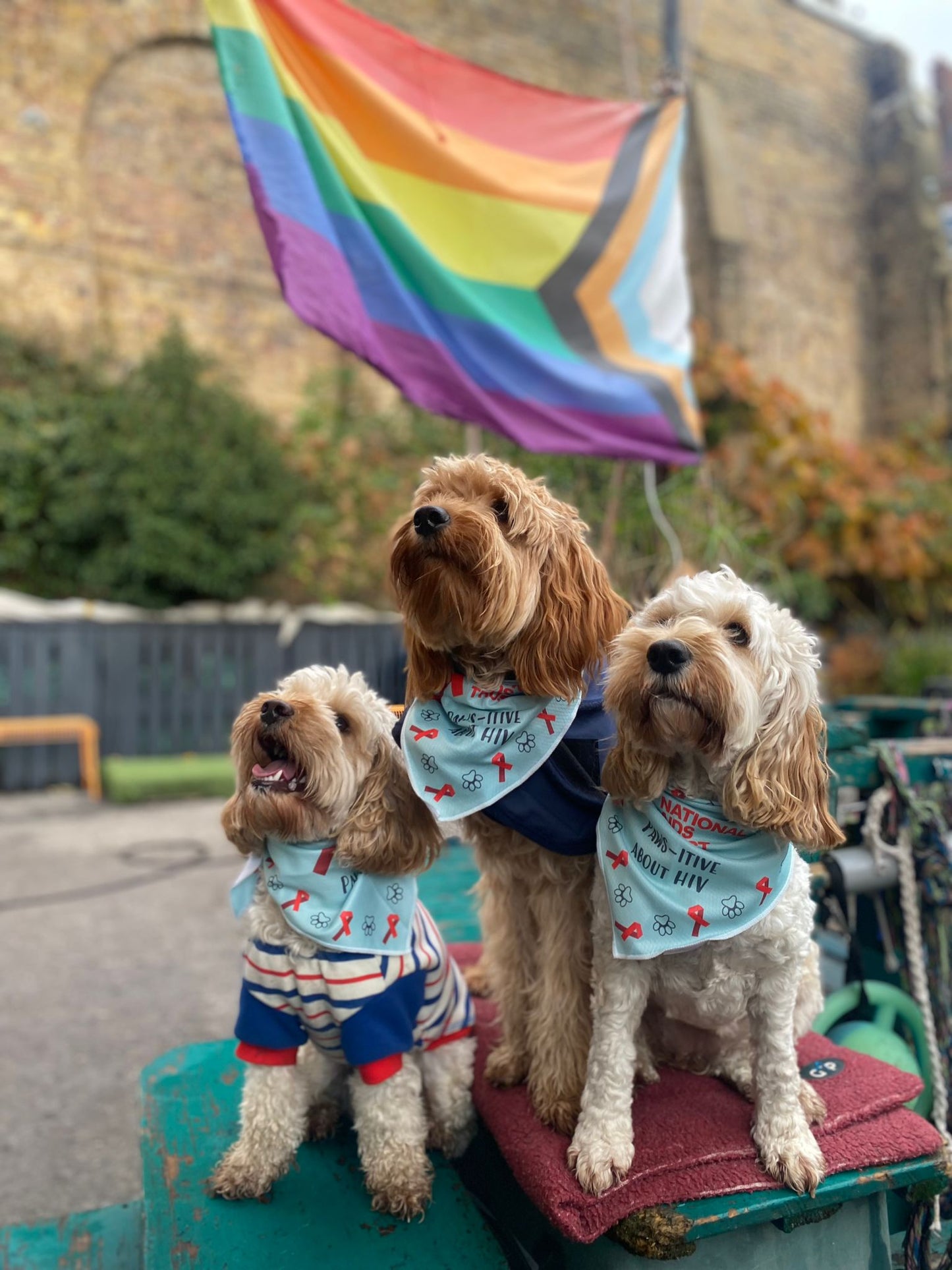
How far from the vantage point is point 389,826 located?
1.86 m

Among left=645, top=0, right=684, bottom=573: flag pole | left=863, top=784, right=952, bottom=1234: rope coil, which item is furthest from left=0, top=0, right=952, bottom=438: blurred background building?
left=863, top=784, right=952, bottom=1234: rope coil

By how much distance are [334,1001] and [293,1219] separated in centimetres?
43

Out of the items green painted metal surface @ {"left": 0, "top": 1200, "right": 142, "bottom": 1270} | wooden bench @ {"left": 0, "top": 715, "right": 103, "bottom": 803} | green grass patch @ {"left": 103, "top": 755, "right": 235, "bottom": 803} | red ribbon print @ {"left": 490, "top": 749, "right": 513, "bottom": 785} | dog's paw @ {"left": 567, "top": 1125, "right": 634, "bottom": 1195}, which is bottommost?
green grass patch @ {"left": 103, "top": 755, "right": 235, "bottom": 803}

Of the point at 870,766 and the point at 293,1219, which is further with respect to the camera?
Answer: the point at 870,766

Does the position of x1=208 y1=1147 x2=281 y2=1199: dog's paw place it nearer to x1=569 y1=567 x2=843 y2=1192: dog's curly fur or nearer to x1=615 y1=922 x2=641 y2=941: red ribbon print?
x1=569 y1=567 x2=843 y2=1192: dog's curly fur

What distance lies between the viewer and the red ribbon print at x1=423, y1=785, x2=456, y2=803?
1.76 metres

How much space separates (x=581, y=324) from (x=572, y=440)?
25.0 inches

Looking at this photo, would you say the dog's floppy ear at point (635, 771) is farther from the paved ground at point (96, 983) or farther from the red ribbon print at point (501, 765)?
the paved ground at point (96, 983)

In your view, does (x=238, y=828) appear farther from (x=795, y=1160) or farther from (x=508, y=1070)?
(x=795, y=1160)

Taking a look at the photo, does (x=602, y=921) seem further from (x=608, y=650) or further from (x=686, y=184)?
(x=686, y=184)

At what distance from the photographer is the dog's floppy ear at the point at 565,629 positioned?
1.75 meters

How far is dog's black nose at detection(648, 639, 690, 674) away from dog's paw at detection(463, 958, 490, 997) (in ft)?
4.13

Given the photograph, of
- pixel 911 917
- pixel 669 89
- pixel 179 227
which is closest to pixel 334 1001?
pixel 911 917

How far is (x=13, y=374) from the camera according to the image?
10547 mm
